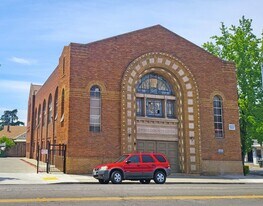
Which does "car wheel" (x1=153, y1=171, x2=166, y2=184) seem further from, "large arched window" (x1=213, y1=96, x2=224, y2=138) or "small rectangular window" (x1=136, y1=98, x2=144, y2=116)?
"large arched window" (x1=213, y1=96, x2=224, y2=138)

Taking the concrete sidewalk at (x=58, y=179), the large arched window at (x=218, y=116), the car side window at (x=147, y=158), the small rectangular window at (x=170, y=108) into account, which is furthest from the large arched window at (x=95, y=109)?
the large arched window at (x=218, y=116)

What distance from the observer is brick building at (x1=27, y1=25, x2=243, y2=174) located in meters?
24.0

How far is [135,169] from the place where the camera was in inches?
700

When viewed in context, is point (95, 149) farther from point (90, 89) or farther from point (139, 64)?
point (139, 64)

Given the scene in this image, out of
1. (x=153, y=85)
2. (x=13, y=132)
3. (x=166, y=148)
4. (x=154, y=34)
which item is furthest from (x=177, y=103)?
(x=13, y=132)

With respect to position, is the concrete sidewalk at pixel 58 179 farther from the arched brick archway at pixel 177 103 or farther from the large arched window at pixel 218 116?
the large arched window at pixel 218 116

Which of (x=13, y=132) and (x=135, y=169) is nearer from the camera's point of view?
(x=135, y=169)

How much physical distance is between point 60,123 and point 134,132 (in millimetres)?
5919

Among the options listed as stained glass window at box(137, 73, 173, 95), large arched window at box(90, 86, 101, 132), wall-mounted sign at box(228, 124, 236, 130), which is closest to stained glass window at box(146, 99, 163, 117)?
stained glass window at box(137, 73, 173, 95)

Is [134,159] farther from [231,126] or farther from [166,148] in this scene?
[231,126]

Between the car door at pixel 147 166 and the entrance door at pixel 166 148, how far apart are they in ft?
23.3

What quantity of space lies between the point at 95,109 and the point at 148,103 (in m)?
4.60

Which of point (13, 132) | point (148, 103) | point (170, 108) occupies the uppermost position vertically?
point (148, 103)

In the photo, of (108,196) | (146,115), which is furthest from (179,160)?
(108,196)
